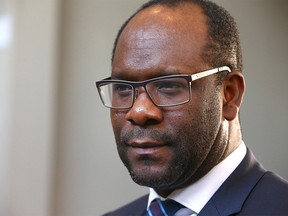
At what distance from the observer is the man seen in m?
0.67

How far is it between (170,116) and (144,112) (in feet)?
0.17

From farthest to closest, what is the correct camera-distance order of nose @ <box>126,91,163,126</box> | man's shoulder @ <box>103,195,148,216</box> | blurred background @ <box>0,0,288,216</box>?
blurred background @ <box>0,0,288,216</box> → man's shoulder @ <box>103,195,148,216</box> → nose @ <box>126,91,163,126</box>

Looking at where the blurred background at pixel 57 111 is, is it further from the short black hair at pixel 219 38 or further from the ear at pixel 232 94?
the ear at pixel 232 94

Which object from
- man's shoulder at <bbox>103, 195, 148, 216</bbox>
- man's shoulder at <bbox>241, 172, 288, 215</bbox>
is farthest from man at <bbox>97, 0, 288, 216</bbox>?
man's shoulder at <bbox>103, 195, 148, 216</bbox>

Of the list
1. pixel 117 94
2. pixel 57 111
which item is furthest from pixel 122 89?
pixel 57 111

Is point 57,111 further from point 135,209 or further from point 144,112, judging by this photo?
point 144,112

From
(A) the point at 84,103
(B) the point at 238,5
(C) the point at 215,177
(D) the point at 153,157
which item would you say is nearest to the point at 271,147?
(B) the point at 238,5

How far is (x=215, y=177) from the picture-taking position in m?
0.73

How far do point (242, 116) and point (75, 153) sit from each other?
0.79 m

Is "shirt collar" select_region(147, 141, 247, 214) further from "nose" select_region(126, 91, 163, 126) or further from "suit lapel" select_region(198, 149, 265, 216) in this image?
"nose" select_region(126, 91, 163, 126)

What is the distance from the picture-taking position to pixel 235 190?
2.33 feet

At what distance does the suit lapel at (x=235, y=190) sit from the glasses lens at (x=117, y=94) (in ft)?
0.84

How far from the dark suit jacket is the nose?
0.21m

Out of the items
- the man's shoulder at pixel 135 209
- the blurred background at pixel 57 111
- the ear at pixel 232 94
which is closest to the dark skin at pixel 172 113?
the ear at pixel 232 94
